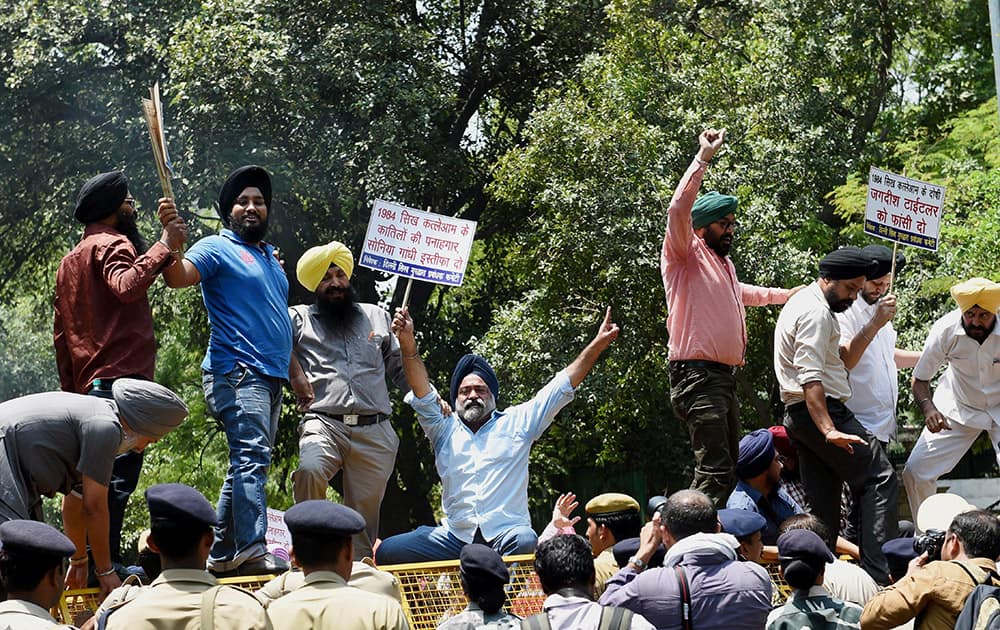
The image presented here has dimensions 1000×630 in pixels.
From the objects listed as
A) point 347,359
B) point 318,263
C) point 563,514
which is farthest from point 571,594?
point 318,263

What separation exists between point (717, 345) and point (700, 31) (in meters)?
14.6

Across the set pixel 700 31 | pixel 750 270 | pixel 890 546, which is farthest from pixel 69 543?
pixel 700 31

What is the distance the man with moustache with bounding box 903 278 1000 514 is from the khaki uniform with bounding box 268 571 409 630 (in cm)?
529

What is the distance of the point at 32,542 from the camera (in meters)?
4.60


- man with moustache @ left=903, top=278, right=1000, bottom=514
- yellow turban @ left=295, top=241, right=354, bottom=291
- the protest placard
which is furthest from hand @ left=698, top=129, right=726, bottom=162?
yellow turban @ left=295, top=241, right=354, bottom=291

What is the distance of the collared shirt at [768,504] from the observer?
804 centimetres

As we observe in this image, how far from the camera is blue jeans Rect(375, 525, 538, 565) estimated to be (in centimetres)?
788

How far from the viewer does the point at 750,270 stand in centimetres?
1712

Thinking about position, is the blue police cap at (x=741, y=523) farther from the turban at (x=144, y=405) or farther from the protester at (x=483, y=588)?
the turban at (x=144, y=405)

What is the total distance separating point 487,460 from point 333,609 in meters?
3.63

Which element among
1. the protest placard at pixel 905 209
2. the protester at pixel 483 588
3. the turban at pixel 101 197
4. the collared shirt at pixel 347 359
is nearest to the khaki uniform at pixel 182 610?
the protester at pixel 483 588

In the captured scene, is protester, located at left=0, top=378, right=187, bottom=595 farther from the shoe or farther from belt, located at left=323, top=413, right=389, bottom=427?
belt, located at left=323, top=413, right=389, bottom=427

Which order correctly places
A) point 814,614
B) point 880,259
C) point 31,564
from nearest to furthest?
point 31,564 < point 814,614 < point 880,259

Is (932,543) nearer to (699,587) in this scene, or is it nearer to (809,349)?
(699,587)
